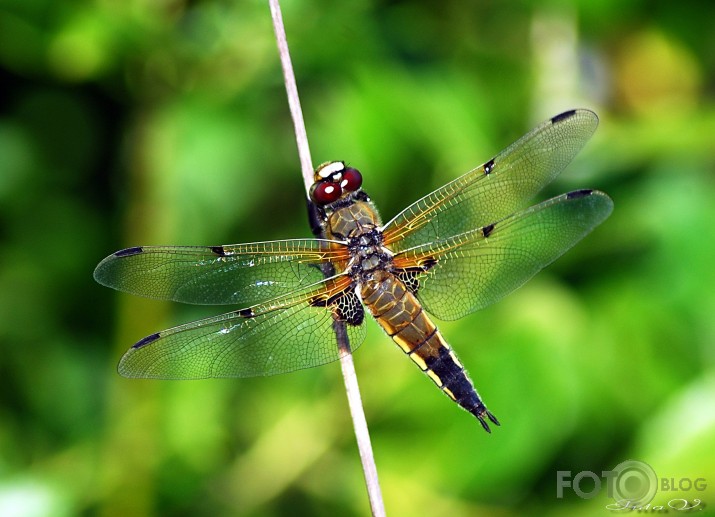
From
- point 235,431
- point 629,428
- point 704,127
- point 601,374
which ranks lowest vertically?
point 629,428

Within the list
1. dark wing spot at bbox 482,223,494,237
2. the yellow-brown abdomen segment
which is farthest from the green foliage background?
dark wing spot at bbox 482,223,494,237

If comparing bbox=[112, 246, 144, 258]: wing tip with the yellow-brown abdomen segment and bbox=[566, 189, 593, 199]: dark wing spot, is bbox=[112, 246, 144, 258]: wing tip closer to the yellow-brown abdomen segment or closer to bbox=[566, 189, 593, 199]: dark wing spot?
the yellow-brown abdomen segment

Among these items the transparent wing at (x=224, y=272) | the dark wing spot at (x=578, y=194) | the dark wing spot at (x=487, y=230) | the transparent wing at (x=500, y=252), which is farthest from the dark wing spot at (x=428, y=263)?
the dark wing spot at (x=578, y=194)

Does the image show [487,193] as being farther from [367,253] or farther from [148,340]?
[148,340]

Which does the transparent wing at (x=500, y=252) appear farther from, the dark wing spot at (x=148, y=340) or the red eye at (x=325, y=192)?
the dark wing spot at (x=148, y=340)

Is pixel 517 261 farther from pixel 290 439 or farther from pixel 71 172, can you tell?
pixel 71 172

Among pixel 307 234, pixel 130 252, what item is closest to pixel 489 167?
pixel 307 234

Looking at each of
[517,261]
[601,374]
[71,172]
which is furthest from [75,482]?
[601,374]
